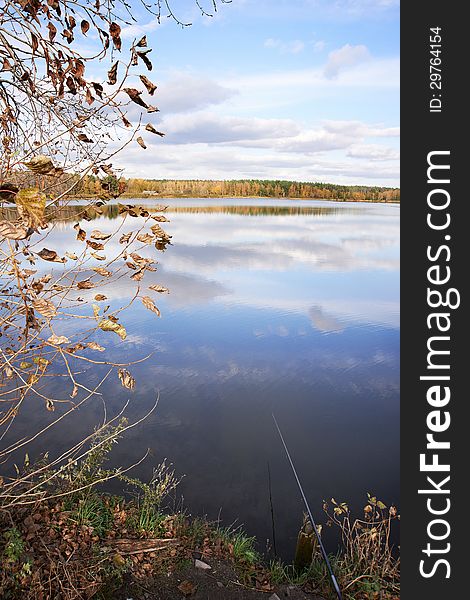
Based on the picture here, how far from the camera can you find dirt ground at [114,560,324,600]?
375 cm

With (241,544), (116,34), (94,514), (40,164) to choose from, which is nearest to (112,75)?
(116,34)

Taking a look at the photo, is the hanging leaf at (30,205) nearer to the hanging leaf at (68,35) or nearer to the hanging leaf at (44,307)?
the hanging leaf at (44,307)

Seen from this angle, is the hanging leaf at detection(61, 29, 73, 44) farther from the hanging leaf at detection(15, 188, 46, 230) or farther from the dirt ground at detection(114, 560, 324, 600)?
the dirt ground at detection(114, 560, 324, 600)

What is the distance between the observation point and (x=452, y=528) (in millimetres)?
3172

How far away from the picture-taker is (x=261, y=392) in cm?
798

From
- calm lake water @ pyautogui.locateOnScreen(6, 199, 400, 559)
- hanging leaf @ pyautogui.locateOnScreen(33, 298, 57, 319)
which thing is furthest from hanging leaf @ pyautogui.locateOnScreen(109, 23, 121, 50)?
hanging leaf @ pyautogui.locateOnScreen(33, 298, 57, 319)

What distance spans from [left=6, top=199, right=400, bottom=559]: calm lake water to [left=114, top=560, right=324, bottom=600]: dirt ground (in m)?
0.58

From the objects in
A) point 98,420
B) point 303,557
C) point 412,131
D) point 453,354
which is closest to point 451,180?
point 412,131

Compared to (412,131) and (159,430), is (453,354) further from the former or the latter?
(159,430)

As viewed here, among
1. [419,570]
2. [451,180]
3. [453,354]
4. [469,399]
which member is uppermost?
[451,180]

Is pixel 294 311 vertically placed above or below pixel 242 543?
above

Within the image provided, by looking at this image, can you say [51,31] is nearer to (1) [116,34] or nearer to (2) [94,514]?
(1) [116,34]

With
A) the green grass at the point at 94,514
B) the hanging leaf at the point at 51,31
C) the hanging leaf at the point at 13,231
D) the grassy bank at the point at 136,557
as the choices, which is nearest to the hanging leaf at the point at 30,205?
the hanging leaf at the point at 13,231

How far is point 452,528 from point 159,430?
14.0 ft
